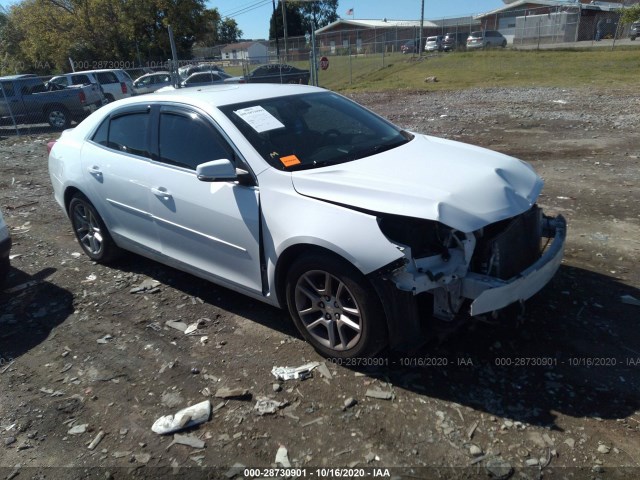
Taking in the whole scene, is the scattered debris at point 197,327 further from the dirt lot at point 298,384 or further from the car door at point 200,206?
the car door at point 200,206

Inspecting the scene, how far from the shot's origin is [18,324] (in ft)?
13.8

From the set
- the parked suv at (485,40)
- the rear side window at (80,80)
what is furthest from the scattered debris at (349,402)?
the parked suv at (485,40)

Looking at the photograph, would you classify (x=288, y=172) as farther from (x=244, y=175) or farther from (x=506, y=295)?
(x=506, y=295)

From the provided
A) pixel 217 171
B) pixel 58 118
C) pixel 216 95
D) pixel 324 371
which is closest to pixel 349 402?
pixel 324 371

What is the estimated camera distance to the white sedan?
2879mm

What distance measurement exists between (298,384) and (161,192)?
191cm

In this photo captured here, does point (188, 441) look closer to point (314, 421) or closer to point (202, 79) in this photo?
point (314, 421)

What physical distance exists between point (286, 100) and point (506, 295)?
93.2 inches

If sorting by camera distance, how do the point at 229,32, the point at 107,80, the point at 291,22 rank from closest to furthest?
the point at 107,80, the point at 291,22, the point at 229,32

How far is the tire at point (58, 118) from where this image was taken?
1604cm

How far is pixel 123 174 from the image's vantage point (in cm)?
432

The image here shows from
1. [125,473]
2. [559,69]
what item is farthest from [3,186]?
[559,69]

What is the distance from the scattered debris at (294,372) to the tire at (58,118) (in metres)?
15.9

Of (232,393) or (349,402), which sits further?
(232,393)
